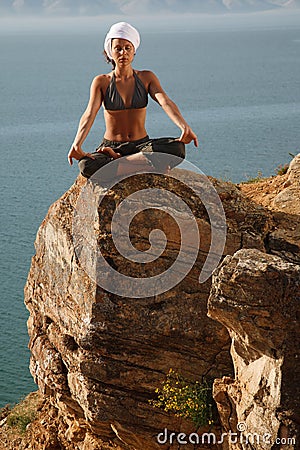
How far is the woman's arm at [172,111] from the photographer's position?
13117mm

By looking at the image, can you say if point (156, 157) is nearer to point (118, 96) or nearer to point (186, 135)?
point (186, 135)

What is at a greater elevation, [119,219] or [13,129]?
[13,129]

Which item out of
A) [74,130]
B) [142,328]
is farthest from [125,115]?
[74,130]

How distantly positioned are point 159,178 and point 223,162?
34491 millimetres

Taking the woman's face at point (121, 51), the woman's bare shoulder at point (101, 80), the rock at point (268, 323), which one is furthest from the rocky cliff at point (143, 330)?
the woman's face at point (121, 51)

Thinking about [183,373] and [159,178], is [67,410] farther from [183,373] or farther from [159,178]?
[159,178]

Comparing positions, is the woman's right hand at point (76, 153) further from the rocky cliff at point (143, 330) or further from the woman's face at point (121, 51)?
the woman's face at point (121, 51)

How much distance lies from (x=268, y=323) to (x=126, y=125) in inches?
190

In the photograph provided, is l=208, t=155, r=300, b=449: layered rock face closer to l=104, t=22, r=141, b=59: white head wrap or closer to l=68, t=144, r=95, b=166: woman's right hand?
l=68, t=144, r=95, b=166: woman's right hand

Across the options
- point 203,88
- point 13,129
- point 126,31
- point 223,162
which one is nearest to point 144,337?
point 126,31

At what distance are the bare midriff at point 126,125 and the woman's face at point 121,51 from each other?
86 cm

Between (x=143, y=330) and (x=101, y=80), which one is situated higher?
(x=101, y=80)

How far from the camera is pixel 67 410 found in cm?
1423

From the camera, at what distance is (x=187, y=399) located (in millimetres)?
12398
